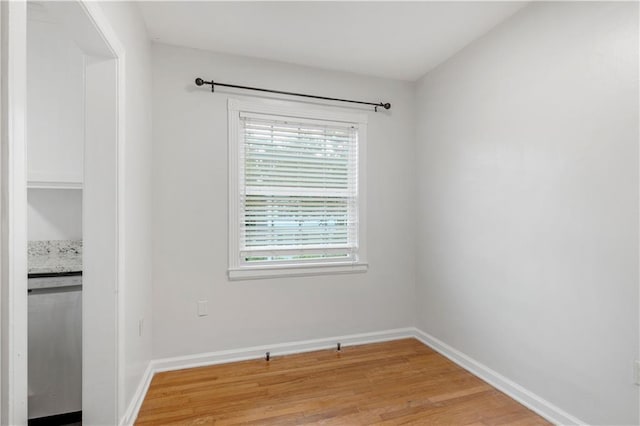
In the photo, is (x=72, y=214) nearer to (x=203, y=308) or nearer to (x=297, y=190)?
(x=203, y=308)

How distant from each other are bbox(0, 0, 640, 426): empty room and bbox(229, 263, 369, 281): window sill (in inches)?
1.0

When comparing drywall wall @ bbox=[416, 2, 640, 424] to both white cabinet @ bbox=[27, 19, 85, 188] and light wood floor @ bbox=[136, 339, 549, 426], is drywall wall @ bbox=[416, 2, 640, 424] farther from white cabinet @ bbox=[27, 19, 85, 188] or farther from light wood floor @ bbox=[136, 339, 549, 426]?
white cabinet @ bbox=[27, 19, 85, 188]

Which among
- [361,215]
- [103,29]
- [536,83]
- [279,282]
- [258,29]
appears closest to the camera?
[103,29]

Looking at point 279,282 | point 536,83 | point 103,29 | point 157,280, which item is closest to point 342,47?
point 536,83

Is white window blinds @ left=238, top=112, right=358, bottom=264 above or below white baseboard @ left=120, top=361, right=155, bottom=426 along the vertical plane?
above

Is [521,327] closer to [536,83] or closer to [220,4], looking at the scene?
[536,83]

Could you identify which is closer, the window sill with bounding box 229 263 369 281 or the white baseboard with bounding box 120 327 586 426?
the white baseboard with bounding box 120 327 586 426

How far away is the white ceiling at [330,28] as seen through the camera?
213 centimetres

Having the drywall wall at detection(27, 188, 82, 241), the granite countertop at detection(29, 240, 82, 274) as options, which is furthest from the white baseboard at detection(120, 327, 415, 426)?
the drywall wall at detection(27, 188, 82, 241)

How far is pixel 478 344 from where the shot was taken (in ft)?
8.25

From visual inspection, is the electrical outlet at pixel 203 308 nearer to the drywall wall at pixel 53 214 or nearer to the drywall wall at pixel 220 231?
the drywall wall at pixel 220 231

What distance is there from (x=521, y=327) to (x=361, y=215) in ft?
5.03

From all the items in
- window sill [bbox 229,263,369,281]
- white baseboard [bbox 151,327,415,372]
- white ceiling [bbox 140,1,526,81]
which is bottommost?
white baseboard [bbox 151,327,415,372]

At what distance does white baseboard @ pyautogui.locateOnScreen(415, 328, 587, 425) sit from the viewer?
192 centimetres
